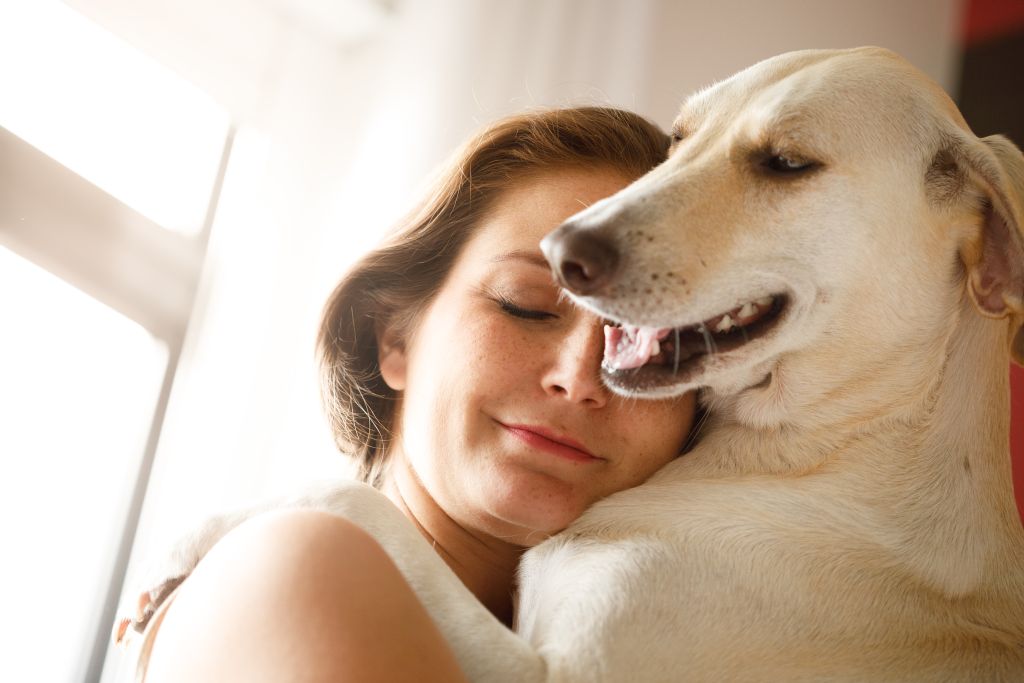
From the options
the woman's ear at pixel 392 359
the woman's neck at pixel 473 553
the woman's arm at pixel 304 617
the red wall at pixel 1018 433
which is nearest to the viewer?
the woman's arm at pixel 304 617

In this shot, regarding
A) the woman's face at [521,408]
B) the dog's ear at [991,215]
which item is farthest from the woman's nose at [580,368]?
the dog's ear at [991,215]

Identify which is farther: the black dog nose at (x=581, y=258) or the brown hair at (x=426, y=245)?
the brown hair at (x=426, y=245)

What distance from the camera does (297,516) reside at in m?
0.91

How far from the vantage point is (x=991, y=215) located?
1.28m

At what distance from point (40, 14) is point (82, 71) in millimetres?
119

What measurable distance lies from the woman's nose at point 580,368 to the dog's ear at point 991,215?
0.51 metres

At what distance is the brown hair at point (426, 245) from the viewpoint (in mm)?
1558

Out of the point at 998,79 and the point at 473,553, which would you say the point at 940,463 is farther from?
the point at 998,79

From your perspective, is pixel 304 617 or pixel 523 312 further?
pixel 523 312

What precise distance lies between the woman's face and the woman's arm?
367 mm

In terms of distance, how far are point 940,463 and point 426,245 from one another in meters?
0.85

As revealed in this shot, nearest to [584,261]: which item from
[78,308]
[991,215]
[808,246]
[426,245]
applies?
[808,246]

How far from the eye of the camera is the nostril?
115 centimetres

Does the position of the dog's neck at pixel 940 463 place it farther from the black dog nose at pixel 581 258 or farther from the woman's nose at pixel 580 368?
the black dog nose at pixel 581 258
